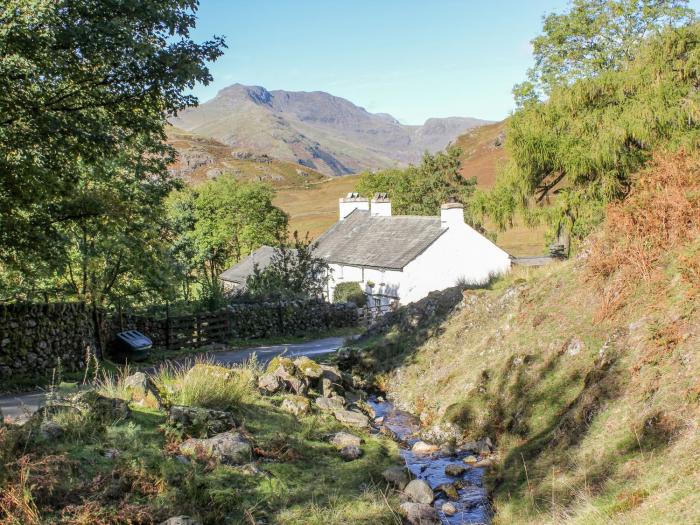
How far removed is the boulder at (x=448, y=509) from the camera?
978cm

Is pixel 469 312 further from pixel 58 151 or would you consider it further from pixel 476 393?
pixel 58 151

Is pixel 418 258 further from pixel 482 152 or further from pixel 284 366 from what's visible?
pixel 482 152

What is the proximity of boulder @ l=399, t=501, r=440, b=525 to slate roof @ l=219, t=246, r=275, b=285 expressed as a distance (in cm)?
4226

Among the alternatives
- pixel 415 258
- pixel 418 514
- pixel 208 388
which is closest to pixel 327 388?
pixel 208 388

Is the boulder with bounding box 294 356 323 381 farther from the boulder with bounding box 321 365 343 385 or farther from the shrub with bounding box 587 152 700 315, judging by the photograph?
the shrub with bounding box 587 152 700 315

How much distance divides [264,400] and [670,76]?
20357 mm

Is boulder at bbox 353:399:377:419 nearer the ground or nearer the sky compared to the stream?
nearer the ground

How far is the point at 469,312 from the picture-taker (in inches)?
762

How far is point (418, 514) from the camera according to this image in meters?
8.95

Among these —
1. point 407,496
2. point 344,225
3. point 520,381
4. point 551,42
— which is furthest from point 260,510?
point 344,225

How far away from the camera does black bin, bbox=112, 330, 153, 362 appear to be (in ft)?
73.0

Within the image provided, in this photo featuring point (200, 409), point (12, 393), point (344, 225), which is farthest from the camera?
point (344, 225)

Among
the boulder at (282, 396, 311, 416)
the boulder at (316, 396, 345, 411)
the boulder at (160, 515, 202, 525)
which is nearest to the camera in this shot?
the boulder at (160, 515, 202, 525)

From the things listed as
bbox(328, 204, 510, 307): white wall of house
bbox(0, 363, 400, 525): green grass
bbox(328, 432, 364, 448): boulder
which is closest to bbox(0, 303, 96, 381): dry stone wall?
bbox(0, 363, 400, 525): green grass
